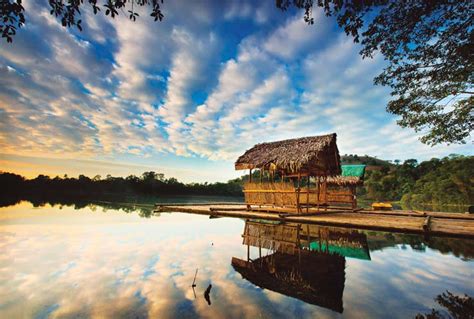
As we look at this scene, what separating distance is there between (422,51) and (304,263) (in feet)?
29.7

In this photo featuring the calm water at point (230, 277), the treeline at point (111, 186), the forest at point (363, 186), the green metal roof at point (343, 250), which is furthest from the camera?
the treeline at point (111, 186)

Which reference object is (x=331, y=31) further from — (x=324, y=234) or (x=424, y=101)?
(x=324, y=234)

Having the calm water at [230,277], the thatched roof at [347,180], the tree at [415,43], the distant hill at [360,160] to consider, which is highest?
the distant hill at [360,160]

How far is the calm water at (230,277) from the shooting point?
8.12 feet

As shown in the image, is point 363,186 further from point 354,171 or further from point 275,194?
point 275,194

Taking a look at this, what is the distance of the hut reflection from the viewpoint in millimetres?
2857

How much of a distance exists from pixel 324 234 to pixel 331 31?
263 inches

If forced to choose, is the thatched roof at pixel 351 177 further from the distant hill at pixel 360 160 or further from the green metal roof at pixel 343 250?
the distant hill at pixel 360 160

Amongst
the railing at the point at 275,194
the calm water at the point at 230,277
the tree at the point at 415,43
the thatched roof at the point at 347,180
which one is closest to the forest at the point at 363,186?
the thatched roof at the point at 347,180

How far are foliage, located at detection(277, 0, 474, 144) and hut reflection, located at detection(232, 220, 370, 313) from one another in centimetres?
450

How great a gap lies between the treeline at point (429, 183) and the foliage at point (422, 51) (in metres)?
24.6

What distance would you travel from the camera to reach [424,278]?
3.38 meters

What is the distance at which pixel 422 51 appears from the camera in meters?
8.15

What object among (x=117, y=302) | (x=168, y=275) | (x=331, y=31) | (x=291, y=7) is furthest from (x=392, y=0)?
(x=117, y=302)
